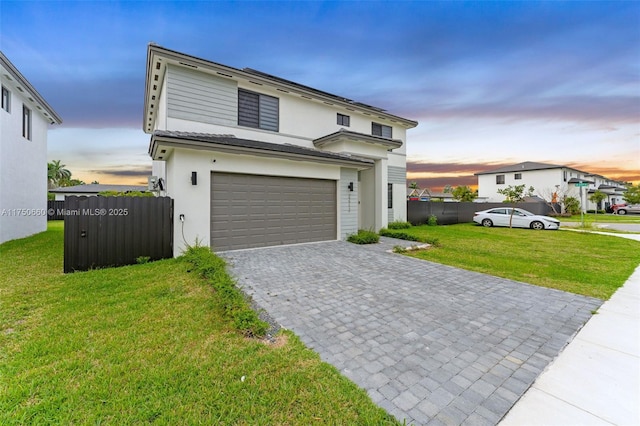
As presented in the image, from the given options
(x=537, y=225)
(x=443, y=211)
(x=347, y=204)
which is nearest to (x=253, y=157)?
(x=347, y=204)

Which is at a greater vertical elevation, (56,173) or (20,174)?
(56,173)

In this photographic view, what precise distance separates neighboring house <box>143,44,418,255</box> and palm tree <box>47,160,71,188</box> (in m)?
56.2

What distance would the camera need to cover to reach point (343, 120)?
13312mm

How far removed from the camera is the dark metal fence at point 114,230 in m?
5.73

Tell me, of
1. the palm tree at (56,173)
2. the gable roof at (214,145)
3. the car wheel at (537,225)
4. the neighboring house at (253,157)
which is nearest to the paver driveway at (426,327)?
the neighboring house at (253,157)

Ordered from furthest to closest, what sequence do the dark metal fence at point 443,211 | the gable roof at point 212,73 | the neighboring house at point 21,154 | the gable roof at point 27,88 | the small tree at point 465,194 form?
the small tree at point 465,194 → the dark metal fence at point 443,211 → the neighboring house at point 21,154 → the gable roof at point 27,88 → the gable roof at point 212,73

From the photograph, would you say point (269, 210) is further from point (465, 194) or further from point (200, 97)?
point (465, 194)

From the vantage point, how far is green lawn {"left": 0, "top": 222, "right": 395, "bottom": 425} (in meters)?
1.90

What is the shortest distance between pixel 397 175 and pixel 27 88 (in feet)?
56.7

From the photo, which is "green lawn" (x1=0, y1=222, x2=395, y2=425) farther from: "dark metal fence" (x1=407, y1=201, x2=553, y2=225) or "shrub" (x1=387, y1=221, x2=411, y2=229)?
"dark metal fence" (x1=407, y1=201, x2=553, y2=225)

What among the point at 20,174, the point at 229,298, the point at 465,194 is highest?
the point at 465,194

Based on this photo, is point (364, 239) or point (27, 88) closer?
point (364, 239)

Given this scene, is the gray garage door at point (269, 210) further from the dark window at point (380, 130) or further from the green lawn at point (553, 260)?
the dark window at point (380, 130)

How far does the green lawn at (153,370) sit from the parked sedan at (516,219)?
18.2 metres
